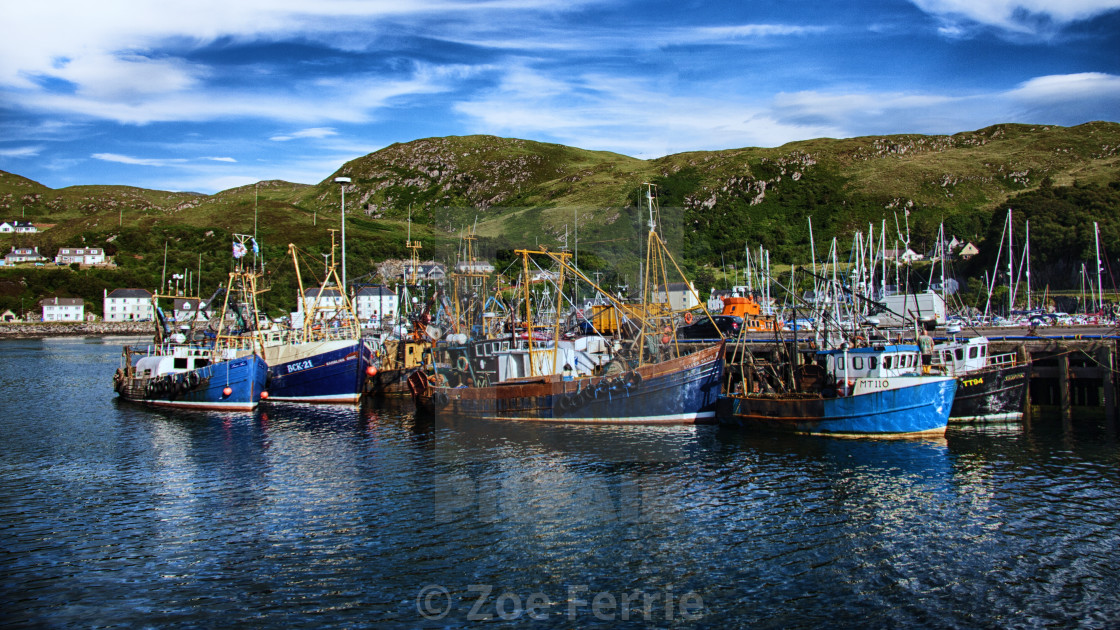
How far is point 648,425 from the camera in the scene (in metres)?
44.0

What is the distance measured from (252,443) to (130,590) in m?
21.6

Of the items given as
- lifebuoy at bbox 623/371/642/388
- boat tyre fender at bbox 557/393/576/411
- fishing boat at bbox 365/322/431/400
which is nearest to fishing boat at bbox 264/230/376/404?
fishing boat at bbox 365/322/431/400

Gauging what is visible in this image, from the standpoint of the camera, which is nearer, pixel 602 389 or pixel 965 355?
pixel 602 389

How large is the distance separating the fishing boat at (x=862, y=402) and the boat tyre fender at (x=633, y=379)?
5.23 metres

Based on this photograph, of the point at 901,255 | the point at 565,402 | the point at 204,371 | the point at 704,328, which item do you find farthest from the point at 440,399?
the point at 901,255

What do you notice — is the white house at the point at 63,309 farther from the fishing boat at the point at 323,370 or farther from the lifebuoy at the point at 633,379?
the lifebuoy at the point at 633,379

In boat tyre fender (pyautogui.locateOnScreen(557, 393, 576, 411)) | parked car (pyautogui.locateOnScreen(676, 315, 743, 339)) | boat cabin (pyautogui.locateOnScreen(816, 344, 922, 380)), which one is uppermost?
parked car (pyautogui.locateOnScreen(676, 315, 743, 339))

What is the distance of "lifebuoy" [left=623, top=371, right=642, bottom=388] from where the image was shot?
43.9 m

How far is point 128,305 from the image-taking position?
186250 mm

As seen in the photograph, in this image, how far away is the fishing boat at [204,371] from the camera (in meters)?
54.1

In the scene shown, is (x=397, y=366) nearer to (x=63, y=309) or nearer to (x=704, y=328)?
(x=704, y=328)

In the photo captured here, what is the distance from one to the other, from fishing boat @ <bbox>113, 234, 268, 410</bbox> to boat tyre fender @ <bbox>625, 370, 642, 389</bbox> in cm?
2945

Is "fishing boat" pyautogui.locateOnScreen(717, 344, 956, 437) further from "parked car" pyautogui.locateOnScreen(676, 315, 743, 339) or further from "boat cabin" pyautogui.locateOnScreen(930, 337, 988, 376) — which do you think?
"parked car" pyautogui.locateOnScreen(676, 315, 743, 339)

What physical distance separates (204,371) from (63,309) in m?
163
